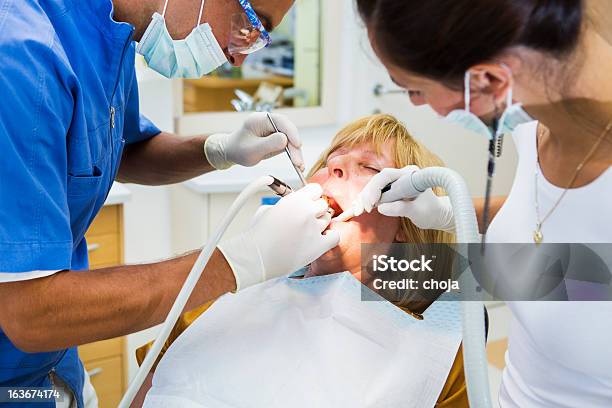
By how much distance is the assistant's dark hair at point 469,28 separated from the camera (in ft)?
2.27

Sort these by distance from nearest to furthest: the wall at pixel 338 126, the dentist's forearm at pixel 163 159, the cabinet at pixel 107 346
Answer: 1. the dentist's forearm at pixel 163 159
2. the cabinet at pixel 107 346
3. the wall at pixel 338 126

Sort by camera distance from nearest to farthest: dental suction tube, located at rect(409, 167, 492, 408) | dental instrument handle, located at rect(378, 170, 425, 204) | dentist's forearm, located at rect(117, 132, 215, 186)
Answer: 1. dental suction tube, located at rect(409, 167, 492, 408)
2. dental instrument handle, located at rect(378, 170, 425, 204)
3. dentist's forearm, located at rect(117, 132, 215, 186)

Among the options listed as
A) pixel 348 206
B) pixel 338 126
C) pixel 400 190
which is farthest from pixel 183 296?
pixel 338 126

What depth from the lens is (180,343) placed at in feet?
4.37

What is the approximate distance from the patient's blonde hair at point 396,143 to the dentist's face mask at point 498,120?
67cm

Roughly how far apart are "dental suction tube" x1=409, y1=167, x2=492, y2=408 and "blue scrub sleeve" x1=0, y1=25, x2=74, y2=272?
1.91ft

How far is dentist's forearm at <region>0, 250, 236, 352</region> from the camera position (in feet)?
3.17

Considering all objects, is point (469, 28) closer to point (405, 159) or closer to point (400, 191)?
point (400, 191)

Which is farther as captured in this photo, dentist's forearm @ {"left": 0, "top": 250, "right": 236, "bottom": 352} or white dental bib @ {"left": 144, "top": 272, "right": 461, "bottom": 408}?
white dental bib @ {"left": 144, "top": 272, "right": 461, "bottom": 408}

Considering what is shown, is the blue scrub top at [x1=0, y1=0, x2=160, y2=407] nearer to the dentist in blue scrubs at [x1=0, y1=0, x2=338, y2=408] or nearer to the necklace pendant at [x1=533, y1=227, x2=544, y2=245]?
the dentist in blue scrubs at [x1=0, y1=0, x2=338, y2=408]

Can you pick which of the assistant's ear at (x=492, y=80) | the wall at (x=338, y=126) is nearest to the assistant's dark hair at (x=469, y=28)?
the assistant's ear at (x=492, y=80)

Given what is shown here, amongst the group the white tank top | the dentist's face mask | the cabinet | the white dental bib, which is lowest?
the cabinet

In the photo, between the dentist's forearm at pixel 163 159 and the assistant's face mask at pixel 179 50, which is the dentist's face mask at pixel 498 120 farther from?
the dentist's forearm at pixel 163 159

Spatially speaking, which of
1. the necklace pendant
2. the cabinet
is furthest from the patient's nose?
the cabinet
